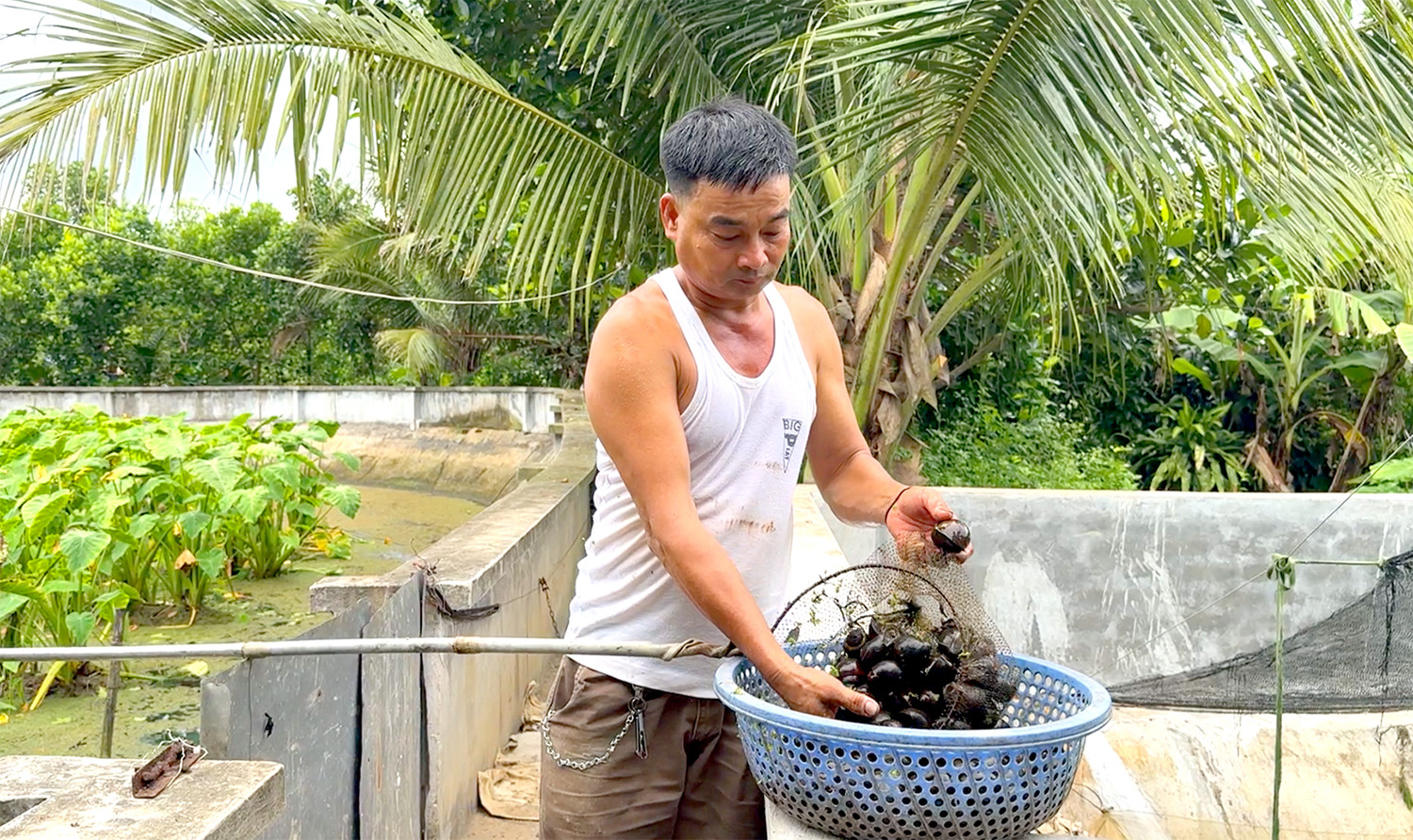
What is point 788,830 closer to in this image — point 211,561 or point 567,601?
point 567,601

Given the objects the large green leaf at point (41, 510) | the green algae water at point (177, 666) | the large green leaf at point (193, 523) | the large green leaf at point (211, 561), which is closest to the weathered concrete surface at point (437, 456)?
the green algae water at point (177, 666)

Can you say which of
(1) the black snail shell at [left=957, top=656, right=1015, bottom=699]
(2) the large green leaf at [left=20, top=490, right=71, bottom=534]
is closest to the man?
(1) the black snail shell at [left=957, top=656, right=1015, bottom=699]

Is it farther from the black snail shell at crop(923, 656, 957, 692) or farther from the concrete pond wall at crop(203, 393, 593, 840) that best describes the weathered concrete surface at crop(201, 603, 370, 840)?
the black snail shell at crop(923, 656, 957, 692)

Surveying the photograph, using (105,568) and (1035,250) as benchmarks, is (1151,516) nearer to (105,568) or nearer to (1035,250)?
(1035,250)

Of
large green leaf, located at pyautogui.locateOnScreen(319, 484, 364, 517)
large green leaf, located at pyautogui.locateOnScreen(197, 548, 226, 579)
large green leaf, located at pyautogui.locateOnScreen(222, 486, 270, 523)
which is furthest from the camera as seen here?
large green leaf, located at pyautogui.locateOnScreen(319, 484, 364, 517)

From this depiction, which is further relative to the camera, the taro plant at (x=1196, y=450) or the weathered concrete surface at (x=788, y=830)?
the taro plant at (x=1196, y=450)

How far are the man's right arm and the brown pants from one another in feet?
1.21

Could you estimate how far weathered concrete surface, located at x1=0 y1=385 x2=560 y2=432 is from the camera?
14406mm

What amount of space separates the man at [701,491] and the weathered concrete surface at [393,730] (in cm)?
112

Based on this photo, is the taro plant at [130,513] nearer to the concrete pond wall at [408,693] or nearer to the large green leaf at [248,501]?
the large green leaf at [248,501]

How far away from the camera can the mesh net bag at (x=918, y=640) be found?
1.81 m

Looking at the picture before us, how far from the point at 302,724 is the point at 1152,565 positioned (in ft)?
17.0

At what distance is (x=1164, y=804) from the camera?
5855mm

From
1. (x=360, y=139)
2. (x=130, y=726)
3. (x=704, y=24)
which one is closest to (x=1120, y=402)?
(x=704, y=24)
